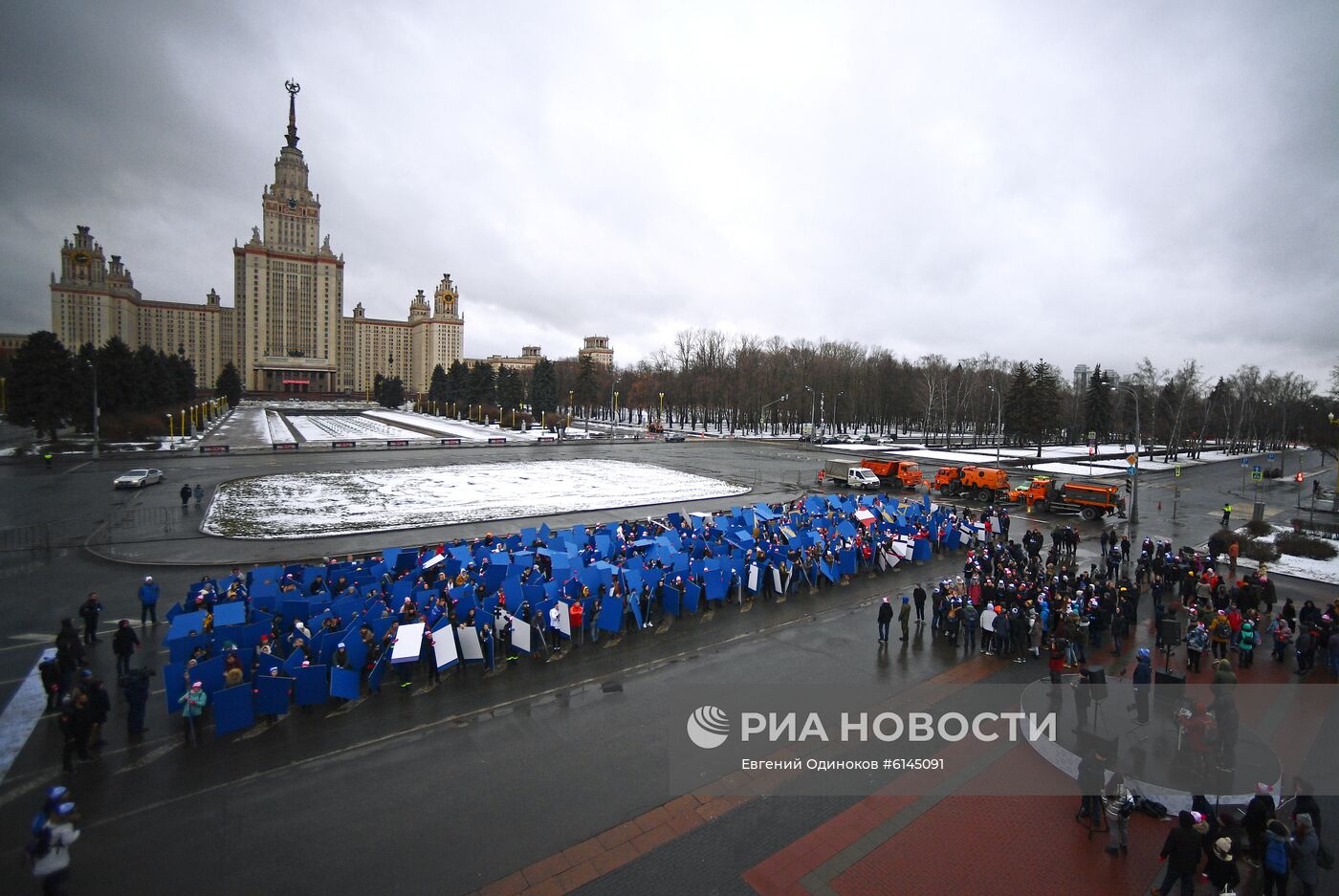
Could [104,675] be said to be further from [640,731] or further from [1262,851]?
[1262,851]

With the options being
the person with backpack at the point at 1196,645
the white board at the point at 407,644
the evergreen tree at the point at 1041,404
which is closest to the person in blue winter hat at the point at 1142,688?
the person with backpack at the point at 1196,645

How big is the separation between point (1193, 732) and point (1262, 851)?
217 cm

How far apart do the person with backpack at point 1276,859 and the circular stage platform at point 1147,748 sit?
5.00 ft

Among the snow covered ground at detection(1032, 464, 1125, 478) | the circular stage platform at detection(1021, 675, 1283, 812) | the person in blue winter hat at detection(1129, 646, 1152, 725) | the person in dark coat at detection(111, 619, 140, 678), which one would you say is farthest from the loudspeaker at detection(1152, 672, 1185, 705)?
the snow covered ground at detection(1032, 464, 1125, 478)

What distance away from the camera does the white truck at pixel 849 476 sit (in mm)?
37000

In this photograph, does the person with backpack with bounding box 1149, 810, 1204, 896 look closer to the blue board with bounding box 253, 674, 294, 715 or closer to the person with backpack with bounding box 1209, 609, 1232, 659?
the person with backpack with bounding box 1209, 609, 1232, 659

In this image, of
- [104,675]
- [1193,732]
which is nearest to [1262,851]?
[1193,732]

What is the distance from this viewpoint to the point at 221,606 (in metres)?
12.1

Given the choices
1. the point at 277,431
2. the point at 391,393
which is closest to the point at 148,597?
the point at 277,431

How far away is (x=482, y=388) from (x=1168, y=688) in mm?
96959

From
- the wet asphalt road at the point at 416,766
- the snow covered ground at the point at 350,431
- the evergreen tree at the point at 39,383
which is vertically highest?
the evergreen tree at the point at 39,383

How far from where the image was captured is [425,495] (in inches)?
1277

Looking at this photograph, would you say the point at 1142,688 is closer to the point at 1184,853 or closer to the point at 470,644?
the point at 1184,853

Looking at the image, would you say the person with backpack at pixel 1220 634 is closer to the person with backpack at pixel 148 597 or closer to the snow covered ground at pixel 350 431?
the person with backpack at pixel 148 597
